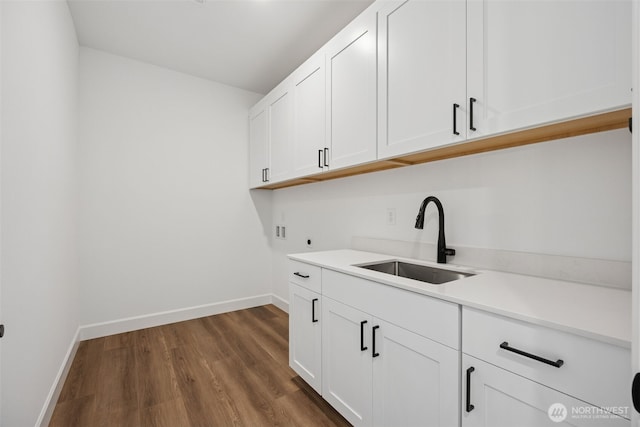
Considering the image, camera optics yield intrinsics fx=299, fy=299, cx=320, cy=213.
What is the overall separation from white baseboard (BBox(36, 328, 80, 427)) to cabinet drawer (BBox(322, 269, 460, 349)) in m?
→ 1.60

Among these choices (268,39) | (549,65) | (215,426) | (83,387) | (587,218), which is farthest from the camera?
(268,39)

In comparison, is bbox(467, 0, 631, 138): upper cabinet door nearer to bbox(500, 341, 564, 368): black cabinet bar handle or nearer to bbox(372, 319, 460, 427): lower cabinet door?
bbox(500, 341, 564, 368): black cabinet bar handle

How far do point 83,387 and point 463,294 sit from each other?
7.87ft

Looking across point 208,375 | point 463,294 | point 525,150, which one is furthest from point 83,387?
point 525,150

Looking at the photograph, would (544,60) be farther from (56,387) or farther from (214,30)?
(56,387)

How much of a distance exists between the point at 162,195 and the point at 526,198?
10.0 ft

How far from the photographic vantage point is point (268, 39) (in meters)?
2.51

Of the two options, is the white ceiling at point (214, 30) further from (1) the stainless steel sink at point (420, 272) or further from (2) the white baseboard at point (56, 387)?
(2) the white baseboard at point (56, 387)

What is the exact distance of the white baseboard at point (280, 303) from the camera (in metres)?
3.37

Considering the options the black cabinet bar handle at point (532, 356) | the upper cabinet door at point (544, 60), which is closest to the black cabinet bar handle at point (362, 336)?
the black cabinet bar handle at point (532, 356)

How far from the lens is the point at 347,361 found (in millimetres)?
1532

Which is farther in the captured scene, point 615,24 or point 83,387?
point 83,387

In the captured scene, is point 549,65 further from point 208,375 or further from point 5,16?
point 208,375

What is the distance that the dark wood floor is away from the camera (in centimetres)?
166
